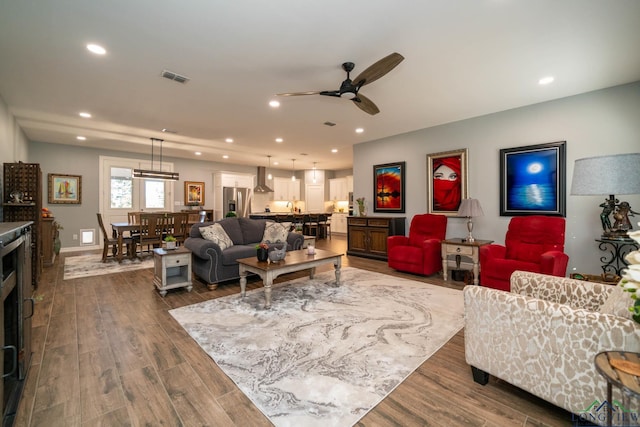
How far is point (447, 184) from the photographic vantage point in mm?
5270

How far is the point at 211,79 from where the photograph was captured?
341 centimetres

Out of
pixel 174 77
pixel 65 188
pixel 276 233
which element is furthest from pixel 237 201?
pixel 174 77

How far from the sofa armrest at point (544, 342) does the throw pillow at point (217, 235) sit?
11.4ft

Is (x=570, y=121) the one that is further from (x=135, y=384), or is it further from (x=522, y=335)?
(x=135, y=384)

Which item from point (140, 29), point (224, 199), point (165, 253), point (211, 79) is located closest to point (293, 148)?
point (224, 199)

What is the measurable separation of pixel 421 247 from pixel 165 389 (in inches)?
162

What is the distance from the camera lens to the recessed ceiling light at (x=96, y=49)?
107 inches

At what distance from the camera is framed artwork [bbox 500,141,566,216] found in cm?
406

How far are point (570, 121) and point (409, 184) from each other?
2653mm

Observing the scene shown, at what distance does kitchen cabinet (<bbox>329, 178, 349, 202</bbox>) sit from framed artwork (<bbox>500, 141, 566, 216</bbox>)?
6877mm

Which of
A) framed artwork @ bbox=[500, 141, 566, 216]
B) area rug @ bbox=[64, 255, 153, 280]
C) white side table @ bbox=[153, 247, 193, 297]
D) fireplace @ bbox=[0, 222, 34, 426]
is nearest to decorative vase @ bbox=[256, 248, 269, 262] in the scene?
white side table @ bbox=[153, 247, 193, 297]

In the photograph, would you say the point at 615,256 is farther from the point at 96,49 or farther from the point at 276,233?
the point at 96,49

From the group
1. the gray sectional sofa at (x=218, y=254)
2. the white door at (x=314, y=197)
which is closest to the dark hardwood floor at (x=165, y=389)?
the gray sectional sofa at (x=218, y=254)

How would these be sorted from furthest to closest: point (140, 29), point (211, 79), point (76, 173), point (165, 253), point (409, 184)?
point (76, 173) < point (409, 184) < point (165, 253) < point (211, 79) < point (140, 29)
